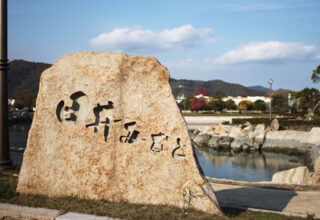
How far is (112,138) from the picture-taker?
5598 millimetres

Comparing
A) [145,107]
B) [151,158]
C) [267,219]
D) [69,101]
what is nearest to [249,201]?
[267,219]

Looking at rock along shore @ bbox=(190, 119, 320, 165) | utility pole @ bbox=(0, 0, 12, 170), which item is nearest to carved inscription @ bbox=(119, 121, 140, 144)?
utility pole @ bbox=(0, 0, 12, 170)

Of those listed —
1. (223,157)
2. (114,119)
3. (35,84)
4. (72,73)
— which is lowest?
(223,157)

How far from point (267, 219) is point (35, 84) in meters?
127

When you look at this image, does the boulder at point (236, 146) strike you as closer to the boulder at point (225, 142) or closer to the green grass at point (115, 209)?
the boulder at point (225, 142)

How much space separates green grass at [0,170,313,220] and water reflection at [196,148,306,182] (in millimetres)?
9143

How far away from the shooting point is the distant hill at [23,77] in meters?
118

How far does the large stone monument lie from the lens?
533cm

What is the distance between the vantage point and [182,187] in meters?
5.25

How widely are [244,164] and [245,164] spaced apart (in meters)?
0.06

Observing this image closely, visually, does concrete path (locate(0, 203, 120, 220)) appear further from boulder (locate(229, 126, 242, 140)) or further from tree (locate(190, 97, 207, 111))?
tree (locate(190, 97, 207, 111))

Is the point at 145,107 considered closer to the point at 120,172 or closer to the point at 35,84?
the point at 120,172

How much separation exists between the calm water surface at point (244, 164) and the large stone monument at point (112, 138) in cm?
695

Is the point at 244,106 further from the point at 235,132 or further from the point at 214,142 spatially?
the point at 214,142
